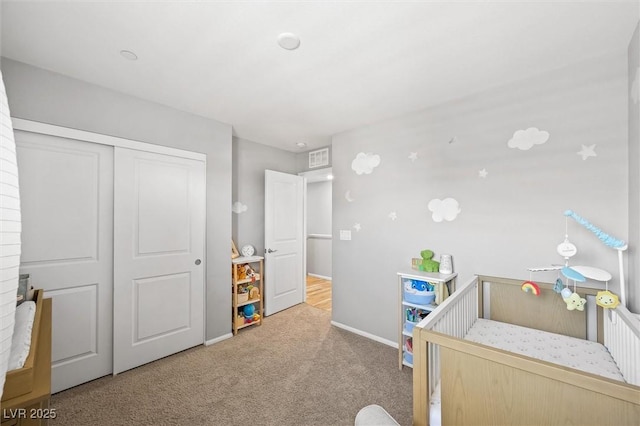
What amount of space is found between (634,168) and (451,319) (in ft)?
4.38

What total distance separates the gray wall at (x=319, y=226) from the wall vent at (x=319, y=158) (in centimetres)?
161

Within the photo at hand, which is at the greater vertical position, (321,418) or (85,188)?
(85,188)

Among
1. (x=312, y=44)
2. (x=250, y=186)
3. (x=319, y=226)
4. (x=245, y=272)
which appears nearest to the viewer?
(x=312, y=44)

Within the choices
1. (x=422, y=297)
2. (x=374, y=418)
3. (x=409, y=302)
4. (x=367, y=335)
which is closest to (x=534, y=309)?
(x=422, y=297)

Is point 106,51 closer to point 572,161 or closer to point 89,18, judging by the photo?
point 89,18

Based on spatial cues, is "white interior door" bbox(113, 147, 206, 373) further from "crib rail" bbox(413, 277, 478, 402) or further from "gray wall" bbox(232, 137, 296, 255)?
"crib rail" bbox(413, 277, 478, 402)

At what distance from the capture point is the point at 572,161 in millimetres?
1804

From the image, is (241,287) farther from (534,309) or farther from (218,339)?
(534,309)

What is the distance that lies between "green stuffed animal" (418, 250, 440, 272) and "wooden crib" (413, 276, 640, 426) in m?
0.69

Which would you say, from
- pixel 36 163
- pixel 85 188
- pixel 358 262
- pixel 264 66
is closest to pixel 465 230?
pixel 358 262

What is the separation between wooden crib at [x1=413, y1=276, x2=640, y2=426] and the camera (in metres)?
0.85

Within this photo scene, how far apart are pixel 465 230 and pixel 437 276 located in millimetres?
446

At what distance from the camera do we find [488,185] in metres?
2.12

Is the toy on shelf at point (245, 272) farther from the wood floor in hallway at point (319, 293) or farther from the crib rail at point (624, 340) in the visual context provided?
the crib rail at point (624, 340)
